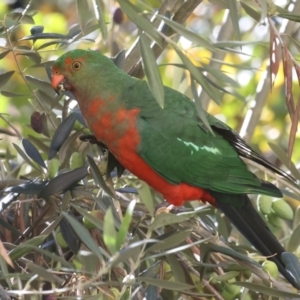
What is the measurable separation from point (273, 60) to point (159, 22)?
0.57 metres

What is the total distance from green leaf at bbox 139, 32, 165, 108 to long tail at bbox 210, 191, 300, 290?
674mm

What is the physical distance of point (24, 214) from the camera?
172 centimetres

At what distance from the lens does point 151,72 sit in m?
1.23

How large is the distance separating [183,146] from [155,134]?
0.09 metres

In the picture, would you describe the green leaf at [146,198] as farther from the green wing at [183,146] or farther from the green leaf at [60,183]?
the green wing at [183,146]

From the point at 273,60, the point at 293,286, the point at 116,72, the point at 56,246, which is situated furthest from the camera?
the point at 116,72

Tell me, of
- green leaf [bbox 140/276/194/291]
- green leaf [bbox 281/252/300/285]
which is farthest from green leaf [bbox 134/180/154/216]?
green leaf [bbox 281/252/300/285]

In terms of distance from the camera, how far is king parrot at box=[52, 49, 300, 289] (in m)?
1.76

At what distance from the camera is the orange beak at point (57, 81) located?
5.71 feet

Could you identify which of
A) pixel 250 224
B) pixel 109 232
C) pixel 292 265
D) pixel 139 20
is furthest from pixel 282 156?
pixel 109 232

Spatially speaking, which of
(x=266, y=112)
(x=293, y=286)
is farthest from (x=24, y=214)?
(x=266, y=112)

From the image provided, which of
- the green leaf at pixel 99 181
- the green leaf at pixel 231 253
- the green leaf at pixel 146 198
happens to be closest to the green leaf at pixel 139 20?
the green leaf at pixel 146 198

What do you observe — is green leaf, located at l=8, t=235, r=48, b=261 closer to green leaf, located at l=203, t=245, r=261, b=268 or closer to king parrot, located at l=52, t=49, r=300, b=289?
green leaf, located at l=203, t=245, r=261, b=268

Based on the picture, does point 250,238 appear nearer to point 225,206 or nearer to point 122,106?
point 225,206
